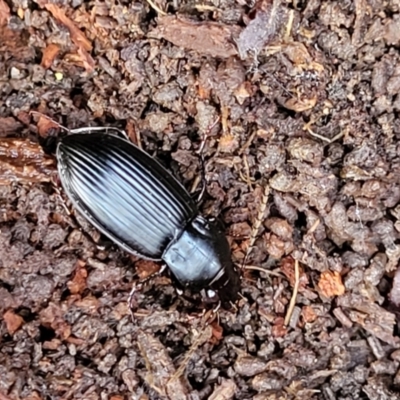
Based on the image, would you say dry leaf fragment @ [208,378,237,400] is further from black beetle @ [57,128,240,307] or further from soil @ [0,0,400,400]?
black beetle @ [57,128,240,307]

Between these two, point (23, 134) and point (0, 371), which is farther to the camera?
point (23, 134)

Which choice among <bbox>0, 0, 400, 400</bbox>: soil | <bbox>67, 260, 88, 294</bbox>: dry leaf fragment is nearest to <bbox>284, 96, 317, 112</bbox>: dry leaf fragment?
<bbox>0, 0, 400, 400</bbox>: soil

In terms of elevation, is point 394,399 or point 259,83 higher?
point 259,83

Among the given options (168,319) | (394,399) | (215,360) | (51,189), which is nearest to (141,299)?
(168,319)

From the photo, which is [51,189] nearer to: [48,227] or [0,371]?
[48,227]

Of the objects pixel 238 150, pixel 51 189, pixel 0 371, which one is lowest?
pixel 0 371

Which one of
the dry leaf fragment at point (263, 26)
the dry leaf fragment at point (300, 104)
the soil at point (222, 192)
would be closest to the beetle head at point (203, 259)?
the soil at point (222, 192)
